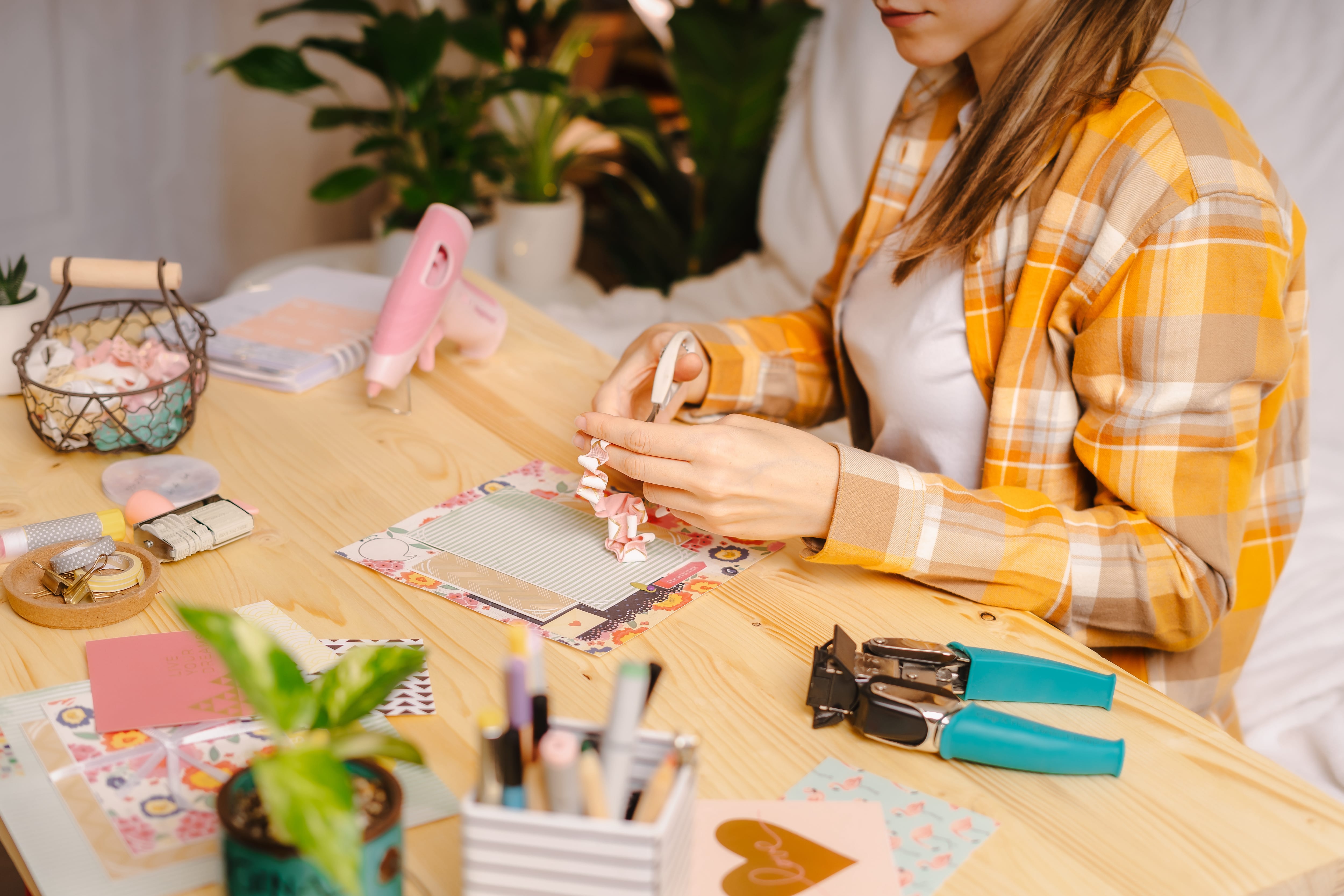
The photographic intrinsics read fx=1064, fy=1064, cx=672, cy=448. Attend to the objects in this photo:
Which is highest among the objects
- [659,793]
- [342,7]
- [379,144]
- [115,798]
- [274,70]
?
[342,7]

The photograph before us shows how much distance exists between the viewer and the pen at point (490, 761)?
1.38 feet

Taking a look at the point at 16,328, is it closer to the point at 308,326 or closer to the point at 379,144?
the point at 308,326

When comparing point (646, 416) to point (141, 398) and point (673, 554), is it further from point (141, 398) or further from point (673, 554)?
point (141, 398)

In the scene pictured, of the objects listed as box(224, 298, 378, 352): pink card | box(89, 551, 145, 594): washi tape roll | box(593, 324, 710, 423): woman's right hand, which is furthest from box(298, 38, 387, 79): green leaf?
box(89, 551, 145, 594): washi tape roll

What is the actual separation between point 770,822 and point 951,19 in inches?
27.3

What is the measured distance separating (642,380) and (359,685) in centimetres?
55

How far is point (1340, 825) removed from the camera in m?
0.60

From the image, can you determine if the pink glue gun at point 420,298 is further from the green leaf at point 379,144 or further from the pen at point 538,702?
the green leaf at point 379,144

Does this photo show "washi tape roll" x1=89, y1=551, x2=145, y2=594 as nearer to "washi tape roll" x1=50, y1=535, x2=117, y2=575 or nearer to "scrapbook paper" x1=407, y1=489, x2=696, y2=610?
"washi tape roll" x1=50, y1=535, x2=117, y2=575

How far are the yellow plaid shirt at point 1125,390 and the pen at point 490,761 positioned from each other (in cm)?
40

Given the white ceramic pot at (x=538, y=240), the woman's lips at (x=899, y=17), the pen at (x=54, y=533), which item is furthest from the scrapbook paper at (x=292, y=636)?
the white ceramic pot at (x=538, y=240)

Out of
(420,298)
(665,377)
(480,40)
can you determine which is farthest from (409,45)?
(665,377)

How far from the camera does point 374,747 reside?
1.45ft

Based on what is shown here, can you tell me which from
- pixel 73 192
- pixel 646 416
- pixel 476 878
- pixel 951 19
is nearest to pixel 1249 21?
pixel 951 19
